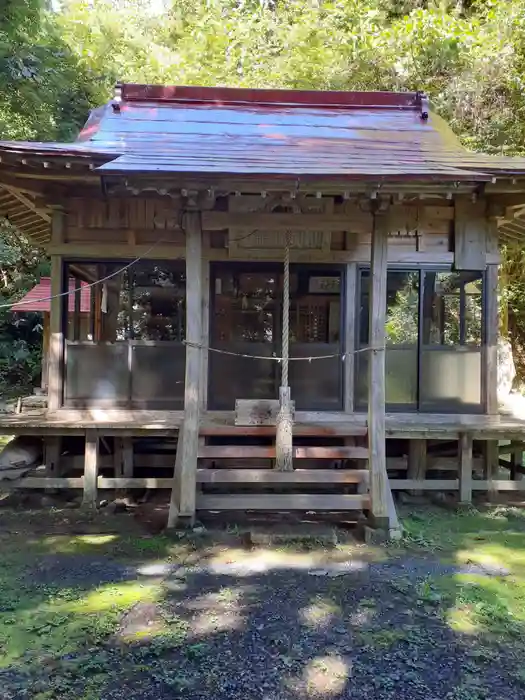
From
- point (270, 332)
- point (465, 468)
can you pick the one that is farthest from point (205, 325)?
point (465, 468)

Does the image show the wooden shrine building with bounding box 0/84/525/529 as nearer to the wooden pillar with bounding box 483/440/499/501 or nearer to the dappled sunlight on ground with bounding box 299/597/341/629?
the wooden pillar with bounding box 483/440/499/501

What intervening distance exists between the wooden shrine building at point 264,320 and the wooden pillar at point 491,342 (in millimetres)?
19

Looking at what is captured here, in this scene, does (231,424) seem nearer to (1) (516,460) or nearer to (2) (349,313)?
(2) (349,313)

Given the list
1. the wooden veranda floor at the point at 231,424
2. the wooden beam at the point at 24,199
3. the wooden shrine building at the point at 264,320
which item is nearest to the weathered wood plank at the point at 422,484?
the wooden shrine building at the point at 264,320

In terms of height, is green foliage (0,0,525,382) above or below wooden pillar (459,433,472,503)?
above

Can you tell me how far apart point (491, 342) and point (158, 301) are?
4.20 m

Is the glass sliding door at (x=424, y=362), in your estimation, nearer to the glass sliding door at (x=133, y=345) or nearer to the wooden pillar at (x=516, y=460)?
the wooden pillar at (x=516, y=460)

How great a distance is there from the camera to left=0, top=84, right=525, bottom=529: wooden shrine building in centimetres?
603

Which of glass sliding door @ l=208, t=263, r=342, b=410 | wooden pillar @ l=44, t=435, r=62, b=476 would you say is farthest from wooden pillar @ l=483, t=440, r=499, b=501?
wooden pillar @ l=44, t=435, r=62, b=476

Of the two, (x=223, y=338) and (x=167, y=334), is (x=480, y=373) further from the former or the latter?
(x=167, y=334)

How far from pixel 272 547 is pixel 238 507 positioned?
48 cm

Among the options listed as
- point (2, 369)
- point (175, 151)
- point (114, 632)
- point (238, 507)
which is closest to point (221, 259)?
point (175, 151)

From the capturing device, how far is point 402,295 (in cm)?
710

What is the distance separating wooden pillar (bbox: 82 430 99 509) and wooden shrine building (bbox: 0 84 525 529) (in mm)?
16
